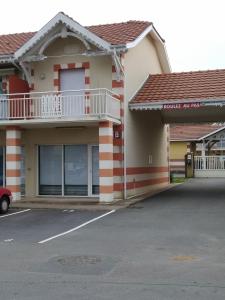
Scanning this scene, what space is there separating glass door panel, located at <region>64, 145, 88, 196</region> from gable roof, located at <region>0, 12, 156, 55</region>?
14.8ft

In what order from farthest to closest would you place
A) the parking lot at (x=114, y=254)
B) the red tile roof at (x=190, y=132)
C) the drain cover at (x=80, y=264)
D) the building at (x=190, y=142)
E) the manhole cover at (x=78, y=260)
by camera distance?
the red tile roof at (x=190, y=132) → the building at (x=190, y=142) → the manhole cover at (x=78, y=260) → the drain cover at (x=80, y=264) → the parking lot at (x=114, y=254)

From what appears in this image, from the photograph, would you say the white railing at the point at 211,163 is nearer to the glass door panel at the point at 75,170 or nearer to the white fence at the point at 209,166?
the white fence at the point at 209,166

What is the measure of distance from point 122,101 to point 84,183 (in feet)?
12.3

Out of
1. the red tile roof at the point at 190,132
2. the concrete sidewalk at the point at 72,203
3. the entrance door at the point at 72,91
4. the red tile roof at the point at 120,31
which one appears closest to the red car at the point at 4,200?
the concrete sidewalk at the point at 72,203

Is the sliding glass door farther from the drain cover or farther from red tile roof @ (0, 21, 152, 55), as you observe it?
the drain cover

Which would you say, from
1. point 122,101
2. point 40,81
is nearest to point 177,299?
point 122,101

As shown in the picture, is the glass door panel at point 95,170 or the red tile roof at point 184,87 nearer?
the red tile roof at point 184,87

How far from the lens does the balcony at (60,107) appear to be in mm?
18312

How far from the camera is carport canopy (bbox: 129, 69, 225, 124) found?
64.4 ft

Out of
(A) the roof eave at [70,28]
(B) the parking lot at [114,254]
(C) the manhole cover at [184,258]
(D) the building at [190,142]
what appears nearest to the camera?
(B) the parking lot at [114,254]

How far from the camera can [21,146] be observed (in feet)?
70.7

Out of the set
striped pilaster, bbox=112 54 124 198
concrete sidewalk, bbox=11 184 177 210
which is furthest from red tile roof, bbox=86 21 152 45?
concrete sidewalk, bbox=11 184 177 210

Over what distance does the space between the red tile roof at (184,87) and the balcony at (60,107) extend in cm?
199

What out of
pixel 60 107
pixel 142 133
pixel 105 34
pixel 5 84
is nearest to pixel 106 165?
pixel 60 107
